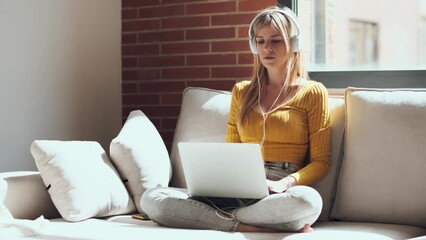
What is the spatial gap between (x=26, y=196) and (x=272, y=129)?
0.97 m

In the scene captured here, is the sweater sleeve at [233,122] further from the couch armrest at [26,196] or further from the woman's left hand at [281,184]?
the couch armrest at [26,196]

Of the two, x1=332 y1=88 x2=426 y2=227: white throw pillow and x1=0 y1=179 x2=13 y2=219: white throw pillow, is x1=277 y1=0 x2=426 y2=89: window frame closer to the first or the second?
x1=332 y1=88 x2=426 y2=227: white throw pillow

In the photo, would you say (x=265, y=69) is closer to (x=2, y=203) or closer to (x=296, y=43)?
(x=296, y=43)

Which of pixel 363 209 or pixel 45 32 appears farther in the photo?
pixel 45 32

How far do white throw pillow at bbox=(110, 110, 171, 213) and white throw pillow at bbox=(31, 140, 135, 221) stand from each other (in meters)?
0.06

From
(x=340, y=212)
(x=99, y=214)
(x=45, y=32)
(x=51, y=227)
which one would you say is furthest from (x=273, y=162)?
(x=45, y=32)

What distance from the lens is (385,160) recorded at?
260 centimetres

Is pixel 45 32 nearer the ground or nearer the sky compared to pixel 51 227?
nearer the sky

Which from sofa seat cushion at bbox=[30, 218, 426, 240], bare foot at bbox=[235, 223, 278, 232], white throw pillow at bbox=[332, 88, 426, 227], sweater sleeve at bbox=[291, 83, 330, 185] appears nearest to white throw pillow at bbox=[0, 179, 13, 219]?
sofa seat cushion at bbox=[30, 218, 426, 240]

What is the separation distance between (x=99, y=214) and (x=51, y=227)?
0.28m

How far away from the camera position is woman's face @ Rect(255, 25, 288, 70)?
2793 millimetres

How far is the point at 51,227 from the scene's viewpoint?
2.47 metres

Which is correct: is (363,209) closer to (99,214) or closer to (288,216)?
(288,216)

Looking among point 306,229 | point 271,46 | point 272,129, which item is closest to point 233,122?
point 272,129
